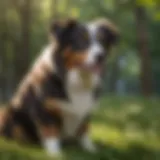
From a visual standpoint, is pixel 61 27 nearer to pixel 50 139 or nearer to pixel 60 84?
pixel 60 84

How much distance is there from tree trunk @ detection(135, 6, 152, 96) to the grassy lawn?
2.0 inches

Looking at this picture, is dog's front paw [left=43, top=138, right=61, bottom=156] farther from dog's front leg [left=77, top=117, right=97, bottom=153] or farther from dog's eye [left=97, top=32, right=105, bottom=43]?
dog's eye [left=97, top=32, right=105, bottom=43]

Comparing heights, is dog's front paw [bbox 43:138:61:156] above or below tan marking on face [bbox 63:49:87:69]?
below

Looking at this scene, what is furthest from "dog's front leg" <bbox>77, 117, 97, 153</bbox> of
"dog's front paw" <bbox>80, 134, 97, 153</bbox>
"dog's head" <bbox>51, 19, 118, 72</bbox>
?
"dog's head" <bbox>51, 19, 118, 72</bbox>

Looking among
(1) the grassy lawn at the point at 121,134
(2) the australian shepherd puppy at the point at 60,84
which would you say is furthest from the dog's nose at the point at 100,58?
(1) the grassy lawn at the point at 121,134

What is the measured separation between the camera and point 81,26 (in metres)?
1.04

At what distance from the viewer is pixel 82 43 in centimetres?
103

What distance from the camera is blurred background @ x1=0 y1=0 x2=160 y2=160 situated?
3.46 ft

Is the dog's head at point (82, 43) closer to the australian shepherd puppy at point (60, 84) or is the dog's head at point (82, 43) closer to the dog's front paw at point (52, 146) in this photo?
the australian shepherd puppy at point (60, 84)

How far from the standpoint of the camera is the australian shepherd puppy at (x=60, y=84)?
103cm

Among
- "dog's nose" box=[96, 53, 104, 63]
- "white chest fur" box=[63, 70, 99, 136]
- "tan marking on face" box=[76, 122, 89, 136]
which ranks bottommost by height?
"tan marking on face" box=[76, 122, 89, 136]

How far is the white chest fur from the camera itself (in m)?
1.05

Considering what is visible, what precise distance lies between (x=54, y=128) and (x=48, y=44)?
19 centimetres

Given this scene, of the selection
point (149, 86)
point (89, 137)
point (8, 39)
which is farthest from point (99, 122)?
point (8, 39)
